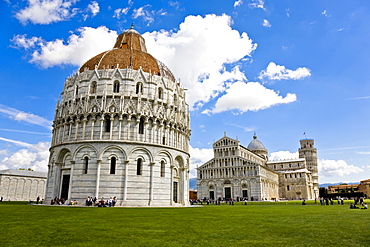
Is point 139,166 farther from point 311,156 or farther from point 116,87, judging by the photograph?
point 311,156

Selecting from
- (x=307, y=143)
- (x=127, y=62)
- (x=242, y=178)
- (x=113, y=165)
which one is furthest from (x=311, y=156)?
(x=113, y=165)

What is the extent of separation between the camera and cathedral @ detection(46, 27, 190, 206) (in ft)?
108

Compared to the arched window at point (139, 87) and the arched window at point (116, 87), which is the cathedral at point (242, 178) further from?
the arched window at point (116, 87)

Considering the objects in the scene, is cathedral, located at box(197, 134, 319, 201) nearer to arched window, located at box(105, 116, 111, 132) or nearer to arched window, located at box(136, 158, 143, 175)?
arched window, located at box(136, 158, 143, 175)

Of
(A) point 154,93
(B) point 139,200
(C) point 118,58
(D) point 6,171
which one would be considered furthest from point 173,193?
(D) point 6,171

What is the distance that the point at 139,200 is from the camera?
32.8 m

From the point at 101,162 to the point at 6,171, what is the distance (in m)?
54.0

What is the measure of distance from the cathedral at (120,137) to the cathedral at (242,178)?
47.2m

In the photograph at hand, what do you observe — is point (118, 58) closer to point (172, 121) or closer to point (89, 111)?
point (89, 111)

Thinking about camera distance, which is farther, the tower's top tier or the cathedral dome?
the tower's top tier

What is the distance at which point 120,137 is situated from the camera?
3362 cm

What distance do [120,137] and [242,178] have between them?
196 feet

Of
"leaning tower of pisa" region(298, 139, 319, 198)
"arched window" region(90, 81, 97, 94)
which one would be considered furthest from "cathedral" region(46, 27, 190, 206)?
"leaning tower of pisa" region(298, 139, 319, 198)

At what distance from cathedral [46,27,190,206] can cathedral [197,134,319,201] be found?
47.2 metres
